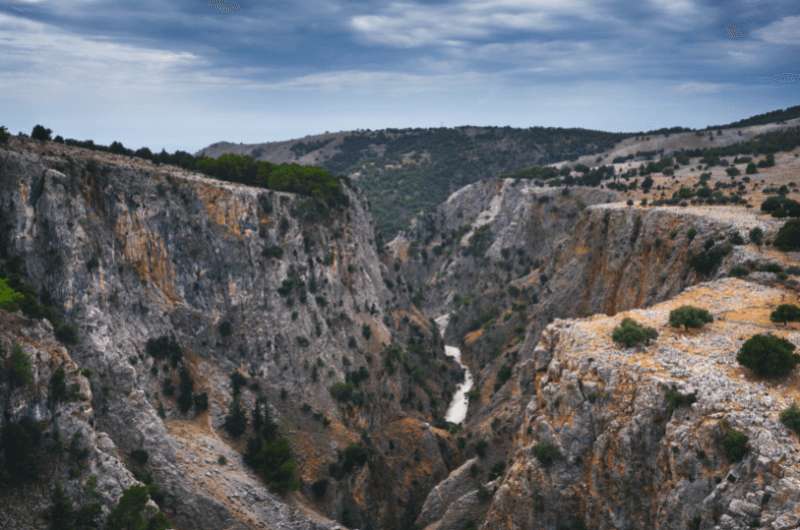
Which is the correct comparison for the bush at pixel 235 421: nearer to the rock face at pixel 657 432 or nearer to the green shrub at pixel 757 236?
the rock face at pixel 657 432

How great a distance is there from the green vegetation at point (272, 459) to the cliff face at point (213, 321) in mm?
1083

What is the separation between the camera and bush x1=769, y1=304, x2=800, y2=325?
34.7 metres

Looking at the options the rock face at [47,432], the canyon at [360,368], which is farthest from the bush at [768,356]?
the rock face at [47,432]

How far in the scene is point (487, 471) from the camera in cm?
4844

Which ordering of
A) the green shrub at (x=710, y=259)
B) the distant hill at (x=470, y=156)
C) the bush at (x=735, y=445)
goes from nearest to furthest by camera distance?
the bush at (x=735, y=445)
the green shrub at (x=710, y=259)
the distant hill at (x=470, y=156)

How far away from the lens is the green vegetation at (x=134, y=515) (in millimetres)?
35906

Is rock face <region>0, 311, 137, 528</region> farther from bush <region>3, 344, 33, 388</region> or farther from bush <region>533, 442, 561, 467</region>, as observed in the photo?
bush <region>533, 442, 561, 467</region>

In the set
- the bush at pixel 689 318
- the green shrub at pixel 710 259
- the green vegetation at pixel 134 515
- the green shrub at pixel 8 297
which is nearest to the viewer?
the bush at pixel 689 318

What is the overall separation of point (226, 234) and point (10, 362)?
28.7m

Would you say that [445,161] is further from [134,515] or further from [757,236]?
[134,515]

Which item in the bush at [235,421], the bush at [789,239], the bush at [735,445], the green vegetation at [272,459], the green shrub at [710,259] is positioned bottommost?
the green vegetation at [272,459]

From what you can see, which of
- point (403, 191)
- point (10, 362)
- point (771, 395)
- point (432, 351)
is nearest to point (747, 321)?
point (771, 395)

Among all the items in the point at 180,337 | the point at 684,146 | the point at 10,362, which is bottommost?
the point at 180,337

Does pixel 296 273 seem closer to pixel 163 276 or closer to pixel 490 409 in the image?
pixel 163 276
